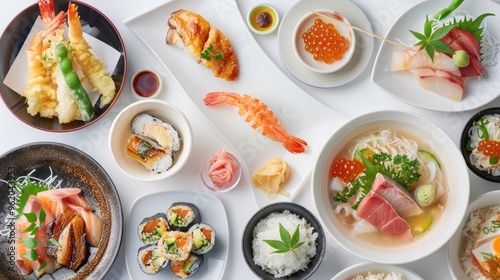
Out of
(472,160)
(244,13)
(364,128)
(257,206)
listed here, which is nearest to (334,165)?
(364,128)

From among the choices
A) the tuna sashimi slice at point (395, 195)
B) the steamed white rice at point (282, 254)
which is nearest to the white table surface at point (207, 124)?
the steamed white rice at point (282, 254)

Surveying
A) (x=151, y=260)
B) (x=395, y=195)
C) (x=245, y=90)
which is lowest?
(x=151, y=260)

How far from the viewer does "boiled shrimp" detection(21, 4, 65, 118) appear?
10.2 feet

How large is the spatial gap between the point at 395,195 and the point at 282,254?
564 millimetres

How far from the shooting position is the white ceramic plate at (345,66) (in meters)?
3.20

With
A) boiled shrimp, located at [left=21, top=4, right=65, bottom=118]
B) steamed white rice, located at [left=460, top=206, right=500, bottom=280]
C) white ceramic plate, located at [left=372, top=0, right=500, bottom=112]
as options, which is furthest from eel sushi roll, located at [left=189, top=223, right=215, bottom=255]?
steamed white rice, located at [left=460, top=206, right=500, bottom=280]

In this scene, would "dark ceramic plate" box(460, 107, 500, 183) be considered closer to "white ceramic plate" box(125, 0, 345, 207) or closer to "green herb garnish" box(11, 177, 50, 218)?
"white ceramic plate" box(125, 0, 345, 207)

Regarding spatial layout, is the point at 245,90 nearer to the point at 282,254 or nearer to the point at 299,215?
the point at 299,215

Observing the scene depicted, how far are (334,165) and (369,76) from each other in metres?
0.52

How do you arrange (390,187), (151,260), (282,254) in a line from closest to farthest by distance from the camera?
(390,187), (282,254), (151,260)

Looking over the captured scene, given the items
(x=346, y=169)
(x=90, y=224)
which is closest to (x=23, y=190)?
(x=90, y=224)

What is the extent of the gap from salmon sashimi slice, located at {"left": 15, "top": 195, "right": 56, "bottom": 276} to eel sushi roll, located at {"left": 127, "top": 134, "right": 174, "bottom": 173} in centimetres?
50

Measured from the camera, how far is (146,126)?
3.11m

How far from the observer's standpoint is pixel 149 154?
3.10 meters
